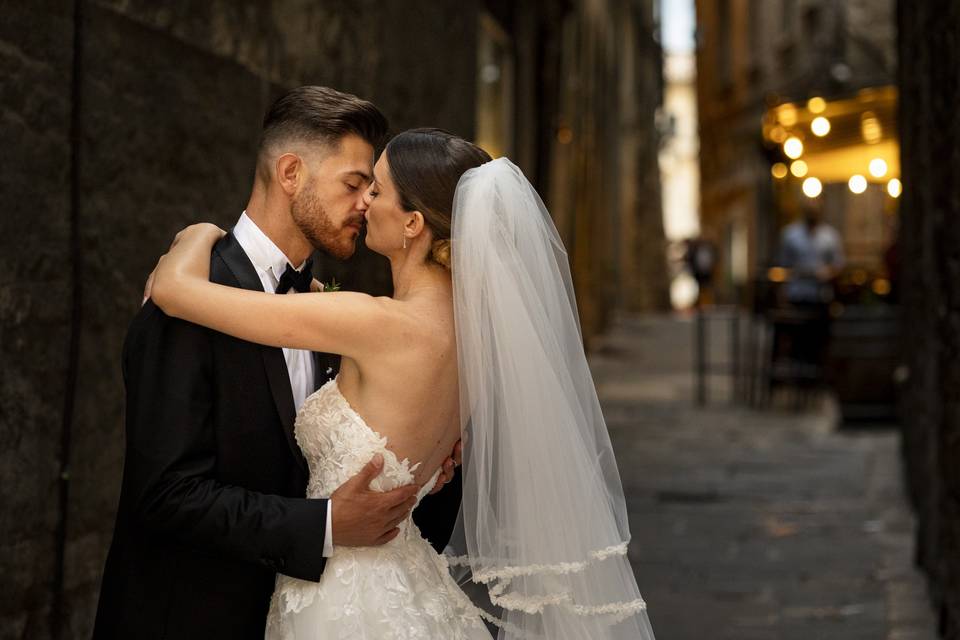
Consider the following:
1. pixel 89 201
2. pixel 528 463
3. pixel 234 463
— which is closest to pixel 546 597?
pixel 528 463

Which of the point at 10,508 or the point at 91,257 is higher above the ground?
the point at 91,257

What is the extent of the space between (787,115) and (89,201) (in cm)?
1002

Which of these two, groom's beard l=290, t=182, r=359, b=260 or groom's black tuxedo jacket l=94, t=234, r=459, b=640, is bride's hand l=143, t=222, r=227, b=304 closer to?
groom's black tuxedo jacket l=94, t=234, r=459, b=640

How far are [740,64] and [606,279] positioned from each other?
9.92 m

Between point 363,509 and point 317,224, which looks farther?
point 317,224

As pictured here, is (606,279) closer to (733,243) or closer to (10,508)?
(733,243)

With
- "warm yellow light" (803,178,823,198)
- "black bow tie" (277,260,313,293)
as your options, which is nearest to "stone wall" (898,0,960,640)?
"black bow tie" (277,260,313,293)

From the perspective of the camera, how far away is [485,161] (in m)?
2.82

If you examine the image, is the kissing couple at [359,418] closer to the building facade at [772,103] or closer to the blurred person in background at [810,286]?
the building facade at [772,103]

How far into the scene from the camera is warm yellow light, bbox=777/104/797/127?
12750mm

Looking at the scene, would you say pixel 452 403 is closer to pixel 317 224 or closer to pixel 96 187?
pixel 317 224

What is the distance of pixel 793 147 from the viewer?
1312cm

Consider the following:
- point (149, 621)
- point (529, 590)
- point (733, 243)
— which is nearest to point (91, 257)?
point (149, 621)

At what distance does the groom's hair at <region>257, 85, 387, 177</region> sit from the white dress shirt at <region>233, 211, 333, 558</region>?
0.14 metres
